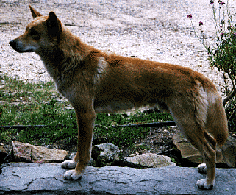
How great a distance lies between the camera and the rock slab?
3.31 meters

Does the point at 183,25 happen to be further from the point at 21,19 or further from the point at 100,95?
the point at 100,95

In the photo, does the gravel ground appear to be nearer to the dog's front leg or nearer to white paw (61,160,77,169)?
white paw (61,160,77,169)

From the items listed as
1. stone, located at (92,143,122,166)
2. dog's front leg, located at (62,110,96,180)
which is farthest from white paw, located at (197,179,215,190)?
dog's front leg, located at (62,110,96,180)

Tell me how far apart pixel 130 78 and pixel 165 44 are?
683 cm

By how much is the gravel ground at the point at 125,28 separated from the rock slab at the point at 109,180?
12.1ft

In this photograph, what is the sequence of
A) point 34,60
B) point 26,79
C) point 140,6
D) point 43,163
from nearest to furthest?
point 43,163 → point 26,79 → point 34,60 → point 140,6

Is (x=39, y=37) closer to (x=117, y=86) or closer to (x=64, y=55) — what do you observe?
(x=64, y=55)

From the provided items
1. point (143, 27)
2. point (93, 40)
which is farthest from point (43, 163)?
point (143, 27)

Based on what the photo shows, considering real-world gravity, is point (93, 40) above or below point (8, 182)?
above

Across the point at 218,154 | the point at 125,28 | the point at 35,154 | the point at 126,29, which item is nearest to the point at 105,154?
the point at 35,154

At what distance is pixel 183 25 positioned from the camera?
11.7 metres

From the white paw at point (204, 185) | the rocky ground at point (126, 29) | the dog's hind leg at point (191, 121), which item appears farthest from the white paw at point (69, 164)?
the rocky ground at point (126, 29)

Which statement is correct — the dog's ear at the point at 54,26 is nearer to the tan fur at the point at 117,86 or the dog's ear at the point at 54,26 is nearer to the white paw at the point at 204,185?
the tan fur at the point at 117,86

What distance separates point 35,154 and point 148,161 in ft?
5.38
